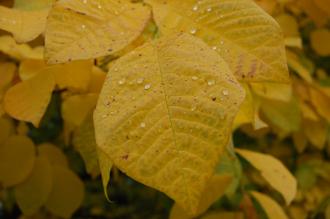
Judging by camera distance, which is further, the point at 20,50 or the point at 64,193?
the point at 64,193

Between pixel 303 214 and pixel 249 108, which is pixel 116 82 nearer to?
pixel 249 108

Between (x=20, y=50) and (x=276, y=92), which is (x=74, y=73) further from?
(x=276, y=92)

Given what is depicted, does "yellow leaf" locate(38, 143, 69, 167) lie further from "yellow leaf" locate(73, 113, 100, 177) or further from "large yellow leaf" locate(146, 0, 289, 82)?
"large yellow leaf" locate(146, 0, 289, 82)

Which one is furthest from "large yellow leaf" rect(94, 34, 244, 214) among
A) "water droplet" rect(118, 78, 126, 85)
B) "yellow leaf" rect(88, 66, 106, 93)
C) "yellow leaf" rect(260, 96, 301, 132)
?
"yellow leaf" rect(260, 96, 301, 132)

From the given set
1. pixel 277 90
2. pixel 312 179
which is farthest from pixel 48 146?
pixel 312 179

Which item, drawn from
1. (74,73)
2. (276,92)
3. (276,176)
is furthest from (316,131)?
(74,73)
